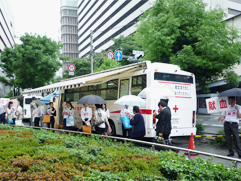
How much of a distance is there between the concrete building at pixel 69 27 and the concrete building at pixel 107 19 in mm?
18539

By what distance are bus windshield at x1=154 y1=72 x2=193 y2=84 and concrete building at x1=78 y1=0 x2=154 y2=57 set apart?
29.0 meters

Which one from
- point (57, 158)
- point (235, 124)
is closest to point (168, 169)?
point (57, 158)

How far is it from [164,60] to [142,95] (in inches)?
272

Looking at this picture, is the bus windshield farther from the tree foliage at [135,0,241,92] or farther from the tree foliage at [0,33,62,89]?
the tree foliage at [0,33,62,89]

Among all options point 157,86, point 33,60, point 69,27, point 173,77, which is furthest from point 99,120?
point 69,27

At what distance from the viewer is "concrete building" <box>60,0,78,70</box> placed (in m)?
110

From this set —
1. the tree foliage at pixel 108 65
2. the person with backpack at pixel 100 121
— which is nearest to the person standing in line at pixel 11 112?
the person with backpack at pixel 100 121

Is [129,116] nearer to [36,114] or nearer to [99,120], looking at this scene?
[99,120]

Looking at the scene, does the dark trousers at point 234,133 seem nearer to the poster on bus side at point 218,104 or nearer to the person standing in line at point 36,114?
the poster on bus side at point 218,104

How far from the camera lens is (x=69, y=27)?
112125mm

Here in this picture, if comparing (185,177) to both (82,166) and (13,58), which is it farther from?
(13,58)

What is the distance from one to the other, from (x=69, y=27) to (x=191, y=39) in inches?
4087

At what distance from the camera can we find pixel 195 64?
13883 millimetres

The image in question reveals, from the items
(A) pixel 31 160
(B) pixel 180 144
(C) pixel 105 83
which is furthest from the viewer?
(C) pixel 105 83
